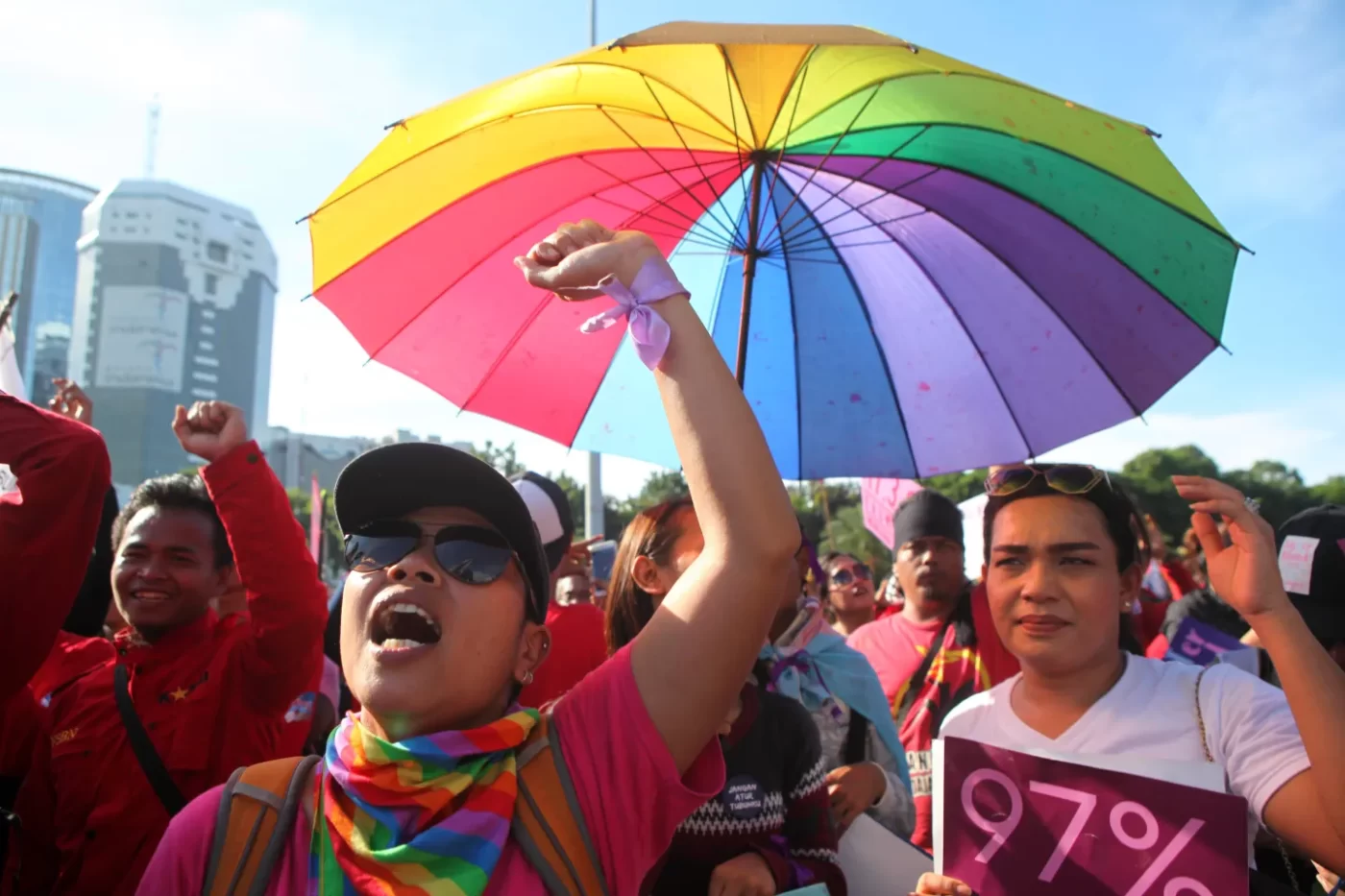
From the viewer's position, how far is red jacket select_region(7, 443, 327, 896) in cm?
238

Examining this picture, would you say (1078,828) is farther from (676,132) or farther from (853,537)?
(853,537)

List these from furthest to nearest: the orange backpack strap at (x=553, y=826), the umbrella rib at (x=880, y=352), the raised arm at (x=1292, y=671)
A: the umbrella rib at (x=880, y=352)
the raised arm at (x=1292, y=671)
the orange backpack strap at (x=553, y=826)

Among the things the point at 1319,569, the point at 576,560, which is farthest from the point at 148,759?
the point at 1319,569

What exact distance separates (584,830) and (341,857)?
388 mm

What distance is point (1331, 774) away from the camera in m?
1.82

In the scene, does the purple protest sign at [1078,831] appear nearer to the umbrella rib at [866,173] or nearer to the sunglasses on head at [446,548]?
the sunglasses on head at [446,548]

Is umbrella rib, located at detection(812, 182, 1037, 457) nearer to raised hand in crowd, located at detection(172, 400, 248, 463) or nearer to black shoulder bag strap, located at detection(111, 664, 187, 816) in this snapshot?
raised hand in crowd, located at detection(172, 400, 248, 463)

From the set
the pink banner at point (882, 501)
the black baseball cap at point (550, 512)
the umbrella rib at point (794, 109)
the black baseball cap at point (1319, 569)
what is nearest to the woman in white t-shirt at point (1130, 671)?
the black baseball cap at point (1319, 569)

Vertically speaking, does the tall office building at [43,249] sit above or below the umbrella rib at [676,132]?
above

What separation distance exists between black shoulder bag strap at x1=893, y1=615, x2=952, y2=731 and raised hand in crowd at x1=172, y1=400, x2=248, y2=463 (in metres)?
2.81

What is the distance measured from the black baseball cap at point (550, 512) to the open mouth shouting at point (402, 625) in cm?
231

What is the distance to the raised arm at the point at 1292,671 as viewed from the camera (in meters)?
1.84

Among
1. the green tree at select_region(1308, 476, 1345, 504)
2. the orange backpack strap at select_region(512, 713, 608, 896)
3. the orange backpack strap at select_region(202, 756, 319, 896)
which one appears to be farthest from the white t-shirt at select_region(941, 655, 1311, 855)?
the green tree at select_region(1308, 476, 1345, 504)

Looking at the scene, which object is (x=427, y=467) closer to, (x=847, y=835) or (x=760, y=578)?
(x=760, y=578)
